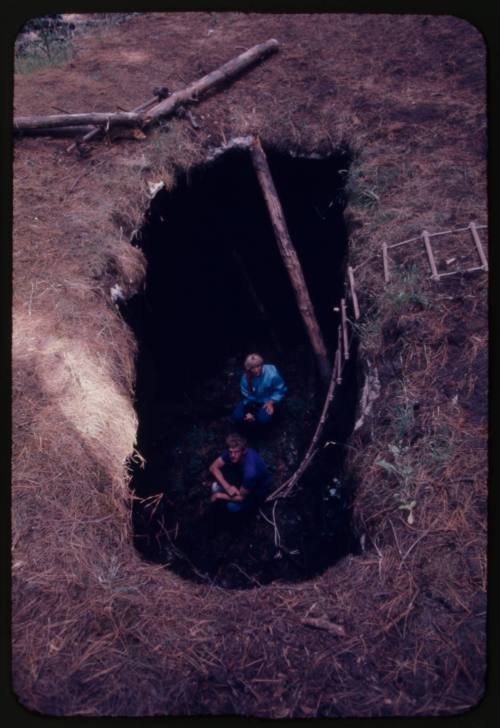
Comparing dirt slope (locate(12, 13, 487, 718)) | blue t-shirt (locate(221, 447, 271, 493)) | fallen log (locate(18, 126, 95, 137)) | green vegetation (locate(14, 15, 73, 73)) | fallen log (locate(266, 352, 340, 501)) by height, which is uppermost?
green vegetation (locate(14, 15, 73, 73))

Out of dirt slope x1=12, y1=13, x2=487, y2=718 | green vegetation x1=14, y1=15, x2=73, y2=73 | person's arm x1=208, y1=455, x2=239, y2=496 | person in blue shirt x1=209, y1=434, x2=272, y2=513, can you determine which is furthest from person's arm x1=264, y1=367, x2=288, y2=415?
green vegetation x1=14, y1=15, x2=73, y2=73

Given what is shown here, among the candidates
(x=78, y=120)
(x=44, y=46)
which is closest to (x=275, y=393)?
(x=78, y=120)

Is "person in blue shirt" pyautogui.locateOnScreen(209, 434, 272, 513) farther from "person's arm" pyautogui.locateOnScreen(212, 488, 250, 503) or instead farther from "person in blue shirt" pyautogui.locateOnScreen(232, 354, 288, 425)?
"person in blue shirt" pyautogui.locateOnScreen(232, 354, 288, 425)

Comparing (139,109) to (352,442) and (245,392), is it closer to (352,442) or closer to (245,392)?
(245,392)

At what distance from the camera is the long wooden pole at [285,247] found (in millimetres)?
6176

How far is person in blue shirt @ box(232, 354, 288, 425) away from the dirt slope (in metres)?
1.52

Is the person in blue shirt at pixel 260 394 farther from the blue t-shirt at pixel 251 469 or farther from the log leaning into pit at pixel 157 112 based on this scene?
the log leaning into pit at pixel 157 112

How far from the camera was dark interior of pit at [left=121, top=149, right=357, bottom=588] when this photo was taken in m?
5.37

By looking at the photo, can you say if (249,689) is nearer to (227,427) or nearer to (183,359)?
(227,427)

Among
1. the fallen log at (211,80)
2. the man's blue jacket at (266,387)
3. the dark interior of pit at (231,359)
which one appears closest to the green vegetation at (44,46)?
the fallen log at (211,80)

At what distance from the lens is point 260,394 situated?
6113mm

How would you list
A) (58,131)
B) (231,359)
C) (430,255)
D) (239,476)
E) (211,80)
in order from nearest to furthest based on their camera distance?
1. (430,255)
2. (239,476)
3. (58,131)
4. (211,80)
5. (231,359)

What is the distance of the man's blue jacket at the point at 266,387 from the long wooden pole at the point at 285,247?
58 cm

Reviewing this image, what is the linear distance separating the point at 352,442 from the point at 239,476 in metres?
1.52
